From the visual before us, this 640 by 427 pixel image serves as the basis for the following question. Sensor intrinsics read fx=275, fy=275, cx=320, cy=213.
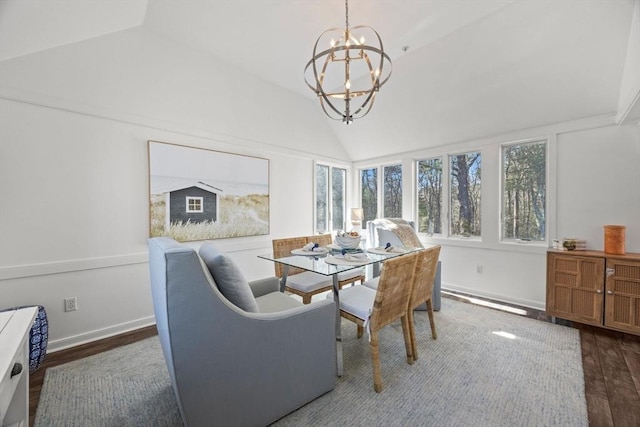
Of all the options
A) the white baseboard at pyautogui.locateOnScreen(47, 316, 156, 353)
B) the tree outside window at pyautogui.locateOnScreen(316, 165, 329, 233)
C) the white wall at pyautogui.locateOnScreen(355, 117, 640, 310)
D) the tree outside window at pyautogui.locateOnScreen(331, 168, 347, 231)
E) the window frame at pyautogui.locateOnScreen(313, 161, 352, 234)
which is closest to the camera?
the white baseboard at pyautogui.locateOnScreen(47, 316, 156, 353)

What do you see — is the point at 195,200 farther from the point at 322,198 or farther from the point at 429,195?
the point at 429,195

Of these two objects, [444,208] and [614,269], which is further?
[444,208]

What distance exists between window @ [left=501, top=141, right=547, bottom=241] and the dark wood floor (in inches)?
44.6

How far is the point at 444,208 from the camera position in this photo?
4.30 metres

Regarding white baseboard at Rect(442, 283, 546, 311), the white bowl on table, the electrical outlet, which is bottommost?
white baseboard at Rect(442, 283, 546, 311)

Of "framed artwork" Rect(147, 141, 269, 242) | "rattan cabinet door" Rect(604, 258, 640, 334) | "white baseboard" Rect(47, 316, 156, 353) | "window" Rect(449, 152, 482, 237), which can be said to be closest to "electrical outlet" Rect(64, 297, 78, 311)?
"white baseboard" Rect(47, 316, 156, 353)

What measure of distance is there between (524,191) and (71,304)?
5187mm

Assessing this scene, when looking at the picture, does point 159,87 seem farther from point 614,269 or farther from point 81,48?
point 614,269

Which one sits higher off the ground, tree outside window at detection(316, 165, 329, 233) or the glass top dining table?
tree outside window at detection(316, 165, 329, 233)

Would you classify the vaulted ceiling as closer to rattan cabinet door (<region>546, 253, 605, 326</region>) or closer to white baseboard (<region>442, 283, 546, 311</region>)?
rattan cabinet door (<region>546, 253, 605, 326</region>)

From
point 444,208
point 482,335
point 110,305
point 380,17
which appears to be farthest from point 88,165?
point 444,208

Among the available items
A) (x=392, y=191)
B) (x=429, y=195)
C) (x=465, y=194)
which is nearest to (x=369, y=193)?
(x=392, y=191)

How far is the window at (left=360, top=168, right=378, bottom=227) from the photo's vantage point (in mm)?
5316

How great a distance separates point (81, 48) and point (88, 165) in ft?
3.33
